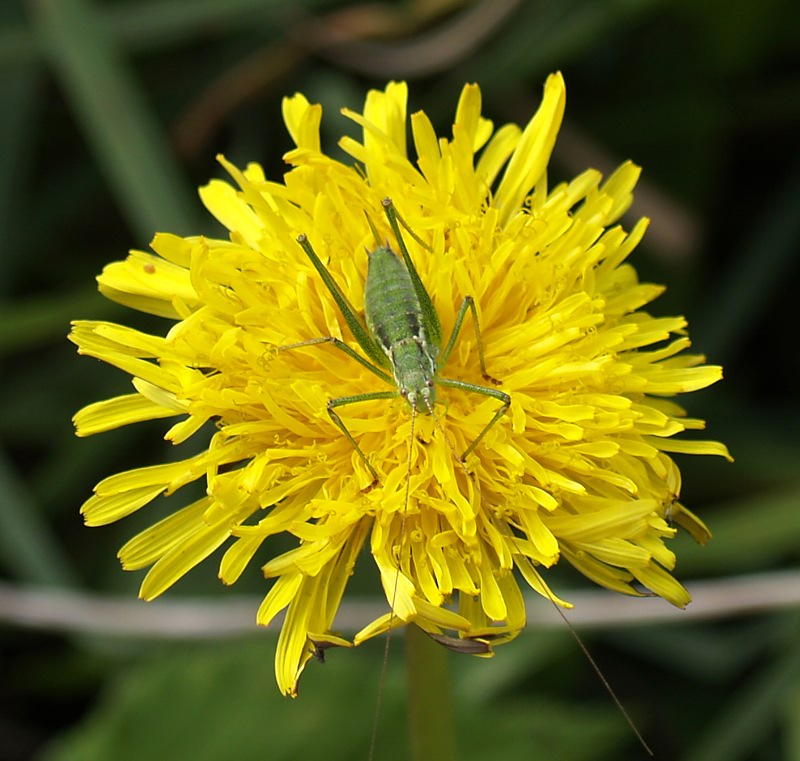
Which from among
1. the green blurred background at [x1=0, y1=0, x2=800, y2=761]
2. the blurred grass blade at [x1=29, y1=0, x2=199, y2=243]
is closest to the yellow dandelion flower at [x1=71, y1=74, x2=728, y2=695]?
the green blurred background at [x1=0, y1=0, x2=800, y2=761]

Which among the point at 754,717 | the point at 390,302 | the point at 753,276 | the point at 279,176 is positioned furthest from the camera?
the point at 279,176

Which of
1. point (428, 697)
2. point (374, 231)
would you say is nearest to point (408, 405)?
point (374, 231)

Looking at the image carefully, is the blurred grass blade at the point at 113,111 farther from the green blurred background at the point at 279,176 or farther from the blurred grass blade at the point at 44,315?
the blurred grass blade at the point at 44,315

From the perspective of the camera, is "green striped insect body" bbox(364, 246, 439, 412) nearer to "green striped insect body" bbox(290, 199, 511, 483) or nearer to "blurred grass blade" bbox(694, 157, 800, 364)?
"green striped insect body" bbox(290, 199, 511, 483)

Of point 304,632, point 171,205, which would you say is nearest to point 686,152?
point 171,205

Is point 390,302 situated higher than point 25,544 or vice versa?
point 390,302

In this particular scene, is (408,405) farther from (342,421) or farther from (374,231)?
(374,231)
